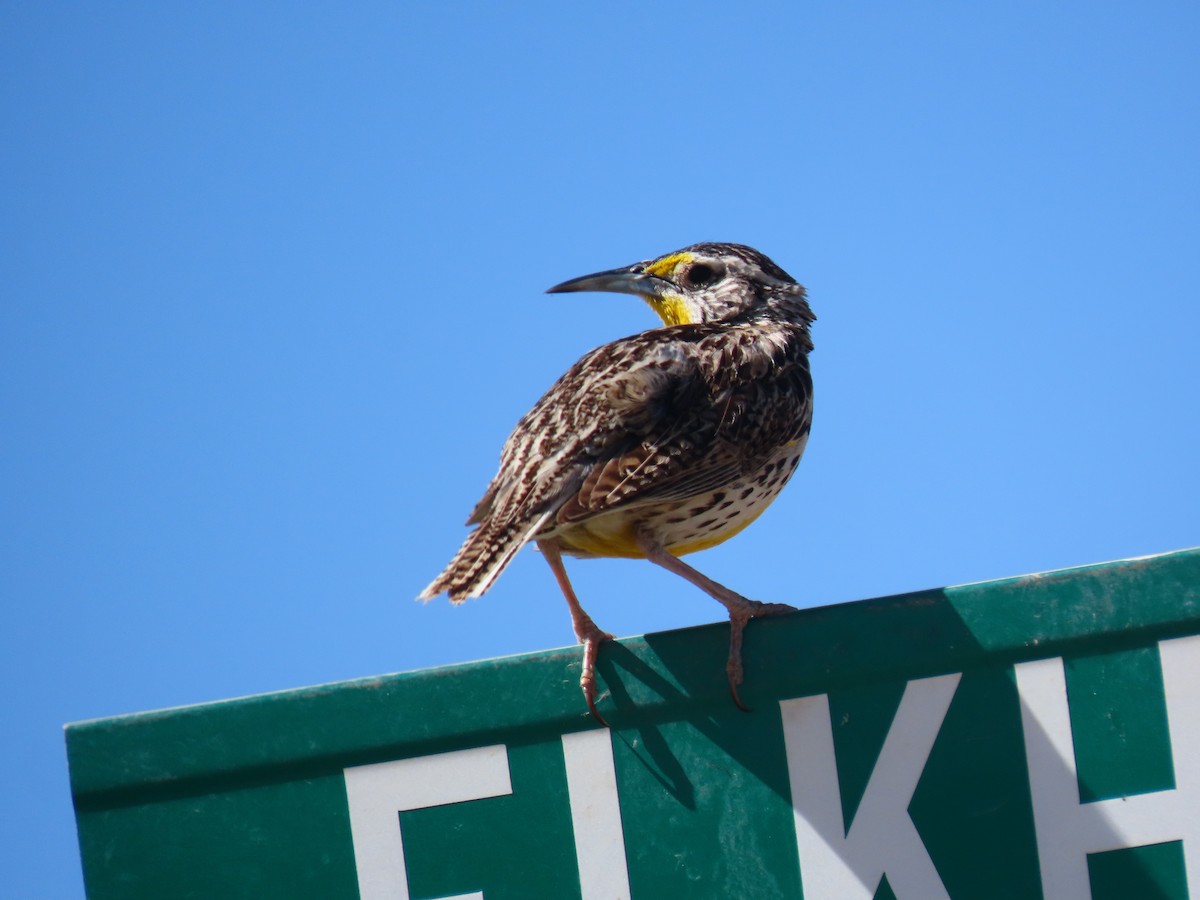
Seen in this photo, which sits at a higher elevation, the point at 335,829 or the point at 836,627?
the point at 836,627

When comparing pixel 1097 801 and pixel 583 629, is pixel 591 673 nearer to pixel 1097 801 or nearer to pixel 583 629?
pixel 583 629

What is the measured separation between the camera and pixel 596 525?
386 centimetres

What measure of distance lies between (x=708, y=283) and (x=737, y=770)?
7.65 feet

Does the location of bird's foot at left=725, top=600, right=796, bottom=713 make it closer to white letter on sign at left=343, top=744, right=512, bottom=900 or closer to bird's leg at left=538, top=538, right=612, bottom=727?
bird's leg at left=538, top=538, right=612, bottom=727

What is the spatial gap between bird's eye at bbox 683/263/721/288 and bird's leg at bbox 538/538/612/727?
138 centimetres

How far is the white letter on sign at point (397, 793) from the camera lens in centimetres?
303

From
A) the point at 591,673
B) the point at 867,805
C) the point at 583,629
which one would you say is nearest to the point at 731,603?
the point at 583,629

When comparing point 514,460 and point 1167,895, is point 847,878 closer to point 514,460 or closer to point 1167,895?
point 1167,895

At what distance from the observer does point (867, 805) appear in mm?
3000

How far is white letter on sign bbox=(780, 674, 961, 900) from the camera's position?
2.96 meters

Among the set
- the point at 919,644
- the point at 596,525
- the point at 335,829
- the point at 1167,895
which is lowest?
the point at 1167,895

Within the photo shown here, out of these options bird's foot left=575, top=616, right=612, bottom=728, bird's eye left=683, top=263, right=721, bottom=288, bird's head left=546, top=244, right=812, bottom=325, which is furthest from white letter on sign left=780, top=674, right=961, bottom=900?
bird's eye left=683, top=263, right=721, bottom=288

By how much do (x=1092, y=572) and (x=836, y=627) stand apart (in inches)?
22.9

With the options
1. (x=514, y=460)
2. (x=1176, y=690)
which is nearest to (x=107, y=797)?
(x=514, y=460)
